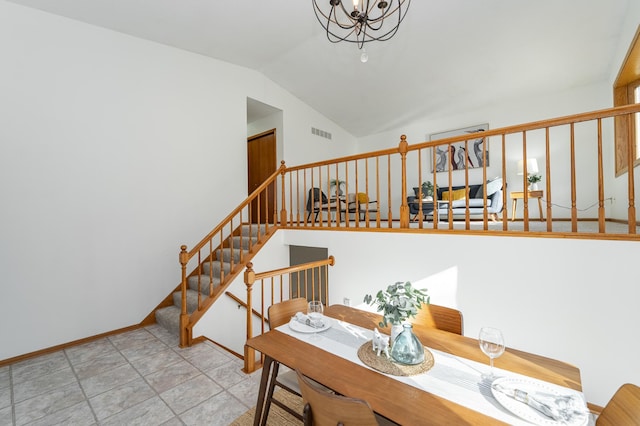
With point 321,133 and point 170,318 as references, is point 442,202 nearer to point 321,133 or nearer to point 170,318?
point 321,133

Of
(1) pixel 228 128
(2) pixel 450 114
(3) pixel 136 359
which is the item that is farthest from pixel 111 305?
(2) pixel 450 114

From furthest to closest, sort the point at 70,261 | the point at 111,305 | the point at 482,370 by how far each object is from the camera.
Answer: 1. the point at 111,305
2. the point at 70,261
3. the point at 482,370

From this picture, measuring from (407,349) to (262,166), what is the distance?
5331 mm

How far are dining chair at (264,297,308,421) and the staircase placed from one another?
1732 mm

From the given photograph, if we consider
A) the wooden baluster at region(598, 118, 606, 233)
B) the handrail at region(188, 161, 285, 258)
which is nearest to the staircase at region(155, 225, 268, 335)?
the handrail at region(188, 161, 285, 258)

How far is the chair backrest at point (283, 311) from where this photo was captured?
1.91 metres

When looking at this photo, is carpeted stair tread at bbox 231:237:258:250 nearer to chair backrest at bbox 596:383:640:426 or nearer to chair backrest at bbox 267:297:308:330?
chair backrest at bbox 267:297:308:330

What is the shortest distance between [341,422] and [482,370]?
705 mm

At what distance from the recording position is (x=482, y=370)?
4.18ft

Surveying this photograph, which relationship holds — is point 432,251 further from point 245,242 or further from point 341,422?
point 245,242

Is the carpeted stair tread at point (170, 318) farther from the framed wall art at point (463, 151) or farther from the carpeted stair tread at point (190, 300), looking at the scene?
the framed wall art at point (463, 151)

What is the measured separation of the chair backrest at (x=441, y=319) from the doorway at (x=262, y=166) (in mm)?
4135

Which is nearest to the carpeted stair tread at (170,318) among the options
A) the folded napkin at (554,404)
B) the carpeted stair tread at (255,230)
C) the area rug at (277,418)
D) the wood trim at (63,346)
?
the wood trim at (63,346)

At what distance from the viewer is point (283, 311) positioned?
2.01 meters
